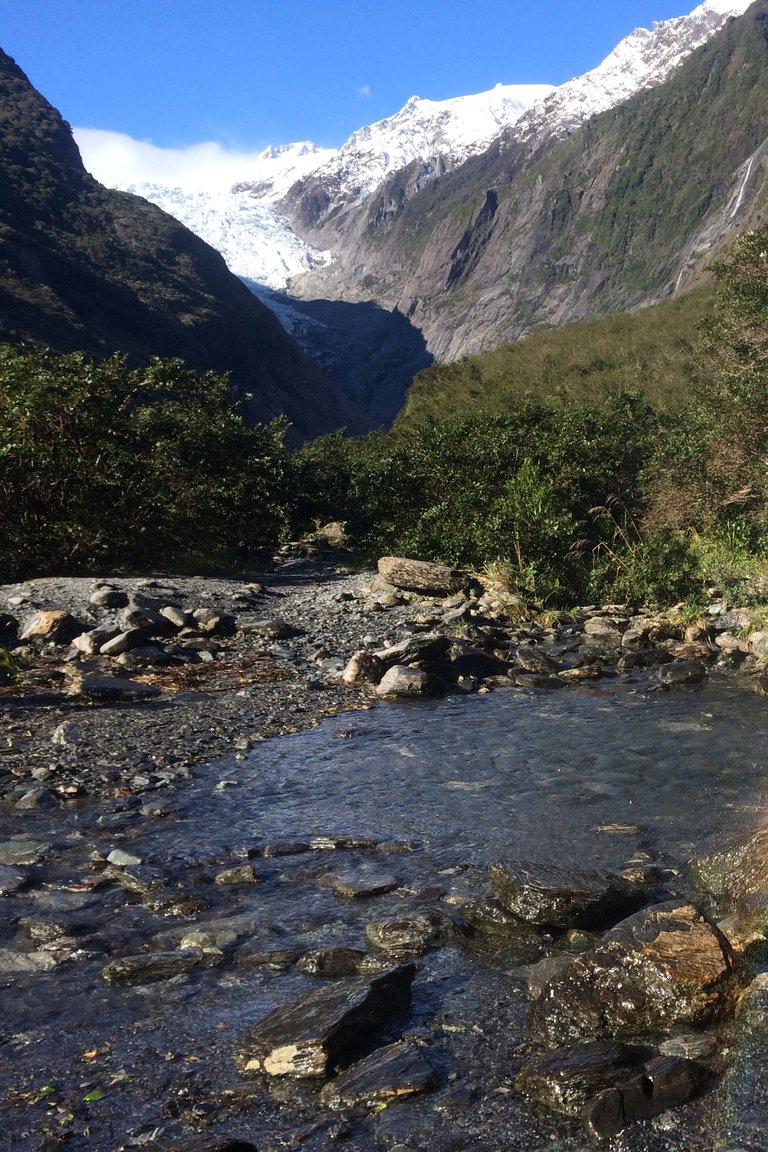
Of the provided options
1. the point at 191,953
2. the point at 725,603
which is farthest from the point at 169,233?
the point at 191,953

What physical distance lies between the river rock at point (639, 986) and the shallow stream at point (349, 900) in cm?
21

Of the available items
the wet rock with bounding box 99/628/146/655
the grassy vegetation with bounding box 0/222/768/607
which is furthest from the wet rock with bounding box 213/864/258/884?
the grassy vegetation with bounding box 0/222/768/607

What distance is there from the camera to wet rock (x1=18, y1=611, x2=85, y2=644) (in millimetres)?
10828

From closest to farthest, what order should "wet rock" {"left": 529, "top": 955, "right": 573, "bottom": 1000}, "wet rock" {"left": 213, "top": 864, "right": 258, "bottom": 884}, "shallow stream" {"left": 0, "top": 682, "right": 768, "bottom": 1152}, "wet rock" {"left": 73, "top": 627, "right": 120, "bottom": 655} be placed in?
"shallow stream" {"left": 0, "top": 682, "right": 768, "bottom": 1152} < "wet rock" {"left": 529, "top": 955, "right": 573, "bottom": 1000} < "wet rock" {"left": 213, "top": 864, "right": 258, "bottom": 884} < "wet rock" {"left": 73, "top": 627, "right": 120, "bottom": 655}

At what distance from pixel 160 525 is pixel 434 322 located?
160 meters

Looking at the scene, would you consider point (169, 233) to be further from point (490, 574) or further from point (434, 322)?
point (490, 574)

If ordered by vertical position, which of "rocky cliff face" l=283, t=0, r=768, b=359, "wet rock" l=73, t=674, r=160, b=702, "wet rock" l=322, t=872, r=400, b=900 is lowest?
"wet rock" l=322, t=872, r=400, b=900

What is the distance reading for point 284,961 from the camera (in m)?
4.52

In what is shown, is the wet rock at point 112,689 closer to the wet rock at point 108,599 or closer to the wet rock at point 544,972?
the wet rock at point 108,599

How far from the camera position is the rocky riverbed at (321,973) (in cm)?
336

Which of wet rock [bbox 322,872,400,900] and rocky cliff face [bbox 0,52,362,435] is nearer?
wet rock [bbox 322,872,400,900]

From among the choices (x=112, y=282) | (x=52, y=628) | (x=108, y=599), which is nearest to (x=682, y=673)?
(x=108, y=599)

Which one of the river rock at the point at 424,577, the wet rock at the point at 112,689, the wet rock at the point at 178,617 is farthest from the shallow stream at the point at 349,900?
the river rock at the point at 424,577

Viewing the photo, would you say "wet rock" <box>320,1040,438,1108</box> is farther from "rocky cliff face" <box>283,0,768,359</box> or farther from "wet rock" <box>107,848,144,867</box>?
"rocky cliff face" <box>283,0,768,359</box>
